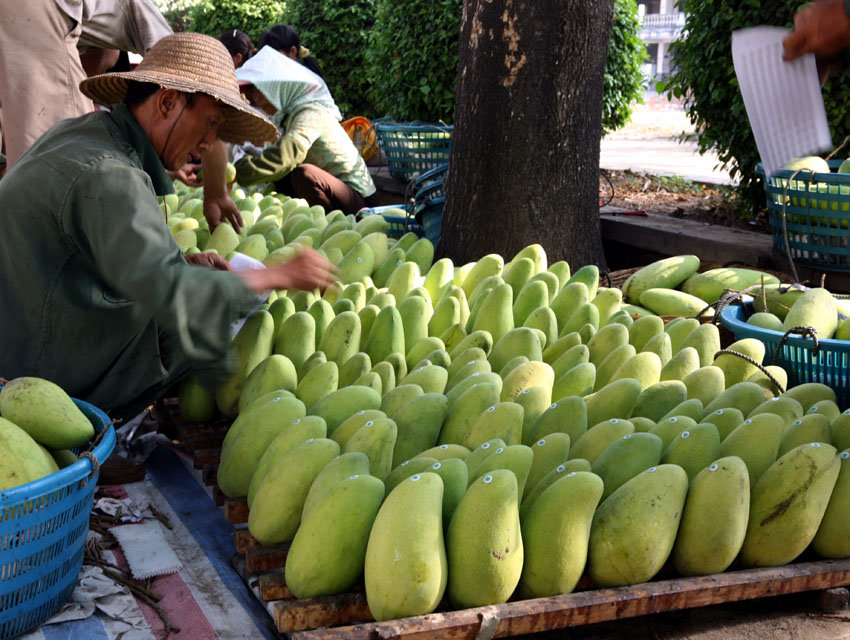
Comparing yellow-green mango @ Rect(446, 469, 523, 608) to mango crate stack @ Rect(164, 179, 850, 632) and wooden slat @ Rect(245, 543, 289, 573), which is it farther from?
wooden slat @ Rect(245, 543, 289, 573)

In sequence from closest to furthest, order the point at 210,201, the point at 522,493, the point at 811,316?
the point at 522,493 < the point at 811,316 < the point at 210,201

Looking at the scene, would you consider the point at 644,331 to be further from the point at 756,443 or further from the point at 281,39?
the point at 281,39

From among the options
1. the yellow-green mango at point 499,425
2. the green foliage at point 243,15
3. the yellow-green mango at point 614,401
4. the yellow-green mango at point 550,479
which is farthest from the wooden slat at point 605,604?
the green foliage at point 243,15

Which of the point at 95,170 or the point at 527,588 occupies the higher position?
the point at 95,170

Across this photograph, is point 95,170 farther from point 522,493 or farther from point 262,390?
point 522,493

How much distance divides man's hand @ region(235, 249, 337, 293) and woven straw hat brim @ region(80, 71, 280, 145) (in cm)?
48

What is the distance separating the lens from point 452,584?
5.56 feet

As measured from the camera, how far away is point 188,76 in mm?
2311

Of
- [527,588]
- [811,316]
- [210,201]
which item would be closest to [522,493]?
[527,588]

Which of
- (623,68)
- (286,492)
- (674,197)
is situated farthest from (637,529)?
(623,68)

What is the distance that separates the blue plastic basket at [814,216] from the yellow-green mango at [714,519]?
6.76ft

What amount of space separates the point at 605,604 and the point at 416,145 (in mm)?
4928

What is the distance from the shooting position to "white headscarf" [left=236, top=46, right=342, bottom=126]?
5.64 metres

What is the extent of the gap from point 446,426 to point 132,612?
82 cm
